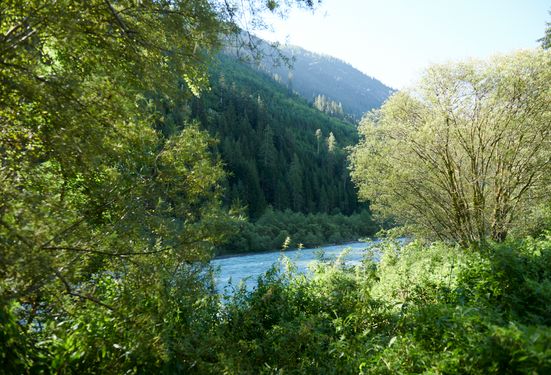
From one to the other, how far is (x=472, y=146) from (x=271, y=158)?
6570cm

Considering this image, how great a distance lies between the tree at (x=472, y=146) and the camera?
13.8 metres

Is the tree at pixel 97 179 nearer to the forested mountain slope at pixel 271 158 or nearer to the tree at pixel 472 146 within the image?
the tree at pixel 472 146

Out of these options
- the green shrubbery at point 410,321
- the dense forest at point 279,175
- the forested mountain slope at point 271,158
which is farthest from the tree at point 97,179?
the forested mountain slope at point 271,158

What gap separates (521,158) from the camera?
14.1m

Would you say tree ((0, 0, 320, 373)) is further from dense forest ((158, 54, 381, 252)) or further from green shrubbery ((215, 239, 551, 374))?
dense forest ((158, 54, 381, 252))

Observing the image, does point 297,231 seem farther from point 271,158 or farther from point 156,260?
point 156,260

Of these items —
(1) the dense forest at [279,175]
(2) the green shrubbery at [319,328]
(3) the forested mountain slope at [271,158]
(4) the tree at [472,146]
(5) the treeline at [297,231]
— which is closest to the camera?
(2) the green shrubbery at [319,328]

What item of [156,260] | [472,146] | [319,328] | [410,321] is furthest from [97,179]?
[472,146]

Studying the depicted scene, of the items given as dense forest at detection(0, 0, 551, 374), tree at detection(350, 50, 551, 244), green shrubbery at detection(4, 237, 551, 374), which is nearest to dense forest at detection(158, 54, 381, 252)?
tree at detection(350, 50, 551, 244)

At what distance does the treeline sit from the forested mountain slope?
323 inches

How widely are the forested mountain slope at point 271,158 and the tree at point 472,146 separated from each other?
42.1 meters

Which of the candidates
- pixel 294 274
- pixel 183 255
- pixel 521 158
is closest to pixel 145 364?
pixel 183 255

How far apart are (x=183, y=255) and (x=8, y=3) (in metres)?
3.63

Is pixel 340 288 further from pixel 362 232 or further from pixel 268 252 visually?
pixel 362 232
